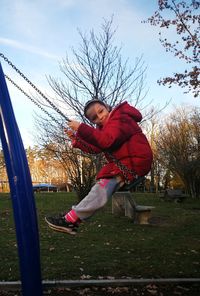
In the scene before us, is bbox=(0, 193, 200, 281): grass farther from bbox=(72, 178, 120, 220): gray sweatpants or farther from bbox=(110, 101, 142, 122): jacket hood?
bbox=(110, 101, 142, 122): jacket hood

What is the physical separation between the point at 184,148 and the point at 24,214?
84.8ft

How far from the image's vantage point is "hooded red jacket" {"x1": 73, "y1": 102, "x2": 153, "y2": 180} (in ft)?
11.2

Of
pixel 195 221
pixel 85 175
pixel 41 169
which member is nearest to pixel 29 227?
pixel 195 221

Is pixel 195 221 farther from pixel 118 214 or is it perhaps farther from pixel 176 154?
pixel 176 154

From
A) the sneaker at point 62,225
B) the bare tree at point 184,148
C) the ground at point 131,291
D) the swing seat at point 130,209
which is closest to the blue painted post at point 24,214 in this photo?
the sneaker at point 62,225

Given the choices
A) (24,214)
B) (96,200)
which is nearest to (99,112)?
(96,200)

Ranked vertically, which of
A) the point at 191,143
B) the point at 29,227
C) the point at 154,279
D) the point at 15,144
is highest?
the point at 191,143

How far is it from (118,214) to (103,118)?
30.5 feet

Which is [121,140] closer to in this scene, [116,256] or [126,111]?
[126,111]

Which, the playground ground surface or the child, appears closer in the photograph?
the child

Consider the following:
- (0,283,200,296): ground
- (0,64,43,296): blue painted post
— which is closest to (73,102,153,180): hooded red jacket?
(0,64,43,296): blue painted post

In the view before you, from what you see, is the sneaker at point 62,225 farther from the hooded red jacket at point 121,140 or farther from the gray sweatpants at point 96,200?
the hooded red jacket at point 121,140

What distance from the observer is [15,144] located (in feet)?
9.39

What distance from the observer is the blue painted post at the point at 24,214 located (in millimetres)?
2789
